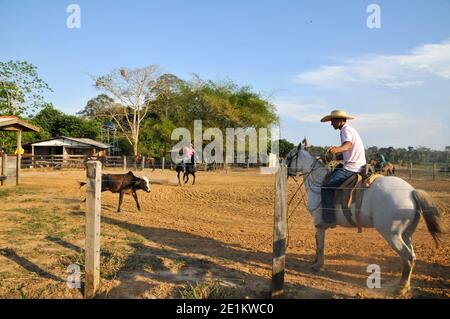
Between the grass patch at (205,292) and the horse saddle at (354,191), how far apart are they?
6.69 feet

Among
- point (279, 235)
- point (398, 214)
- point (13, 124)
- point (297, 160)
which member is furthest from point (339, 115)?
point (13, 124)

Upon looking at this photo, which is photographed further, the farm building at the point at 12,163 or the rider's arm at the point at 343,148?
the farm building at the point at 12,163

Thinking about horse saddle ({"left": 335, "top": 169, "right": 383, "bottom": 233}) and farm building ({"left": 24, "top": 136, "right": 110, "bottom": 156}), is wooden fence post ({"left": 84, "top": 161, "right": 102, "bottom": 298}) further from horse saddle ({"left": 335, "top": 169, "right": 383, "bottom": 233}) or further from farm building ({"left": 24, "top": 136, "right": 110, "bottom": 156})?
farm building ({"left": 24, "top": 136, "right": 110, "bottom": 156})

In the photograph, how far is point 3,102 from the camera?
78.1ft

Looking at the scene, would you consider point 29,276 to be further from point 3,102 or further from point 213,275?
point 3,102

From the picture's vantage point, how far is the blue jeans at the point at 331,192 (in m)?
4.80

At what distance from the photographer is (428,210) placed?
162 inches

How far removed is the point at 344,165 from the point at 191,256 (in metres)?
2.76

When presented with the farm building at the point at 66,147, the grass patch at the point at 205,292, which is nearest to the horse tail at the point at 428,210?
the grass patch at the point at 205,292

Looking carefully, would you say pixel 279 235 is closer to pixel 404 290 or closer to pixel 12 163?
pixel 404 290

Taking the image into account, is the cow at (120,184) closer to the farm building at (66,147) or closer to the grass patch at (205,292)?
the grass patch at (205,292)

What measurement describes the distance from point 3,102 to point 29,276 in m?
24.3

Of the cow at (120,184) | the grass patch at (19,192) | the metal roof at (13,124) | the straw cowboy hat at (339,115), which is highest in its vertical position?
the metal roof at (13,124)
